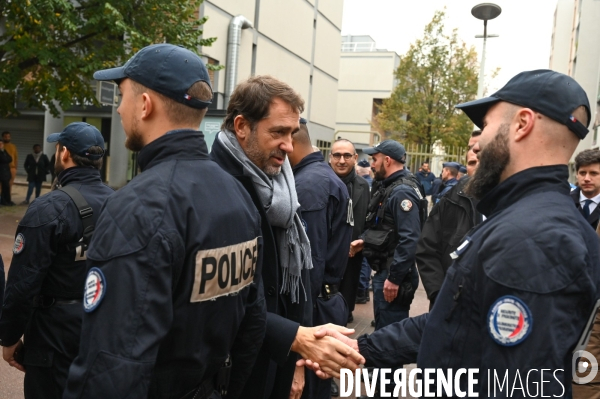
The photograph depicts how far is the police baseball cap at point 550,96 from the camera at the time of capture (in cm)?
180

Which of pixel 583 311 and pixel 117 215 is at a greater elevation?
pixel 117 215

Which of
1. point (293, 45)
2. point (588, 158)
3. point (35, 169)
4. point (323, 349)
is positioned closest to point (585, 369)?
point (323, 349)

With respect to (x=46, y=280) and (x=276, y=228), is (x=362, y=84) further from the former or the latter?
(x=46, y=280)

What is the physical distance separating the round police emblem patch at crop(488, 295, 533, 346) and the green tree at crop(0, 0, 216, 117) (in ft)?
38.7

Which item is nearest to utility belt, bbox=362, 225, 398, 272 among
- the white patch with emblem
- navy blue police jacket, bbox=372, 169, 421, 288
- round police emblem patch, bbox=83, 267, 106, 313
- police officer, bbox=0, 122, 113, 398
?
navy blue police jacket, bbox=372, 169, 421, 288

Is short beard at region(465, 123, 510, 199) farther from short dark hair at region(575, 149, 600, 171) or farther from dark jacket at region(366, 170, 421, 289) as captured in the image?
short dark hair at region(575, 149, 600, 171)

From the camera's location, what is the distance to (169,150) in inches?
74.3

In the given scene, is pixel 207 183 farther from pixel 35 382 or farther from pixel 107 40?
pixel 107 40

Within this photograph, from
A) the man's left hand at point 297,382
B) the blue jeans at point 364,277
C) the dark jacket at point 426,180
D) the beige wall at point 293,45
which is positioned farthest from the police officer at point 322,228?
the beige wall at point 293,45

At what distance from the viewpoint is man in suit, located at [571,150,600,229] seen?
201 inches

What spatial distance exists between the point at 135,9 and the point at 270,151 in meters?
11.7

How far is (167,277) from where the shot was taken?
1667 mm

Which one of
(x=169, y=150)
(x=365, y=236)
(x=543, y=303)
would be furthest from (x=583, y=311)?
(x=365, y=236)

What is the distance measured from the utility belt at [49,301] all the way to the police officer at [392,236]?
9.63ft
